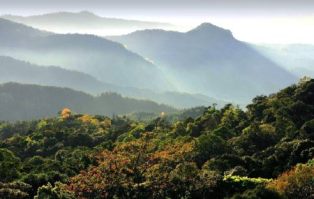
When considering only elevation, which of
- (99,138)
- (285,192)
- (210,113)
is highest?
(285,192)

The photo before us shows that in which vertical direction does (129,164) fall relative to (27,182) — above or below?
above

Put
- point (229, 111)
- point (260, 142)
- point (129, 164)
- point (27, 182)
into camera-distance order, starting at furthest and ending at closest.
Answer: point (229, 111) → point (260, 142) → point (27, 182) → point (129, 164)

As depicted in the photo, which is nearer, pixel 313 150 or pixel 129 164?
pixel 129 164

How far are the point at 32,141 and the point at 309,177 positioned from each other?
346 feet

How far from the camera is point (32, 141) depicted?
138250 millimetres

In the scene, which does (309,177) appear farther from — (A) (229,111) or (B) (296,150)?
(A) (229,111)

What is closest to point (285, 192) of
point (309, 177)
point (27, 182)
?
point (309, 177)

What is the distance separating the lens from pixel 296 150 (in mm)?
69125

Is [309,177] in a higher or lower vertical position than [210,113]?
higher

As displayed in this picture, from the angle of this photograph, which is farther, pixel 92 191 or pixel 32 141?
pixel 32 141

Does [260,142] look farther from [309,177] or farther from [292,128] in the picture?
[309,177]

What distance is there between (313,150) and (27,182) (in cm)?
3775

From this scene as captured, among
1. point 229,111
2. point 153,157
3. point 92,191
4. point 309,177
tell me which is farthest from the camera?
point 229,111

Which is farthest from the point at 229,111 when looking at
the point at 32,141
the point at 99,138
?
the point at 32,141
